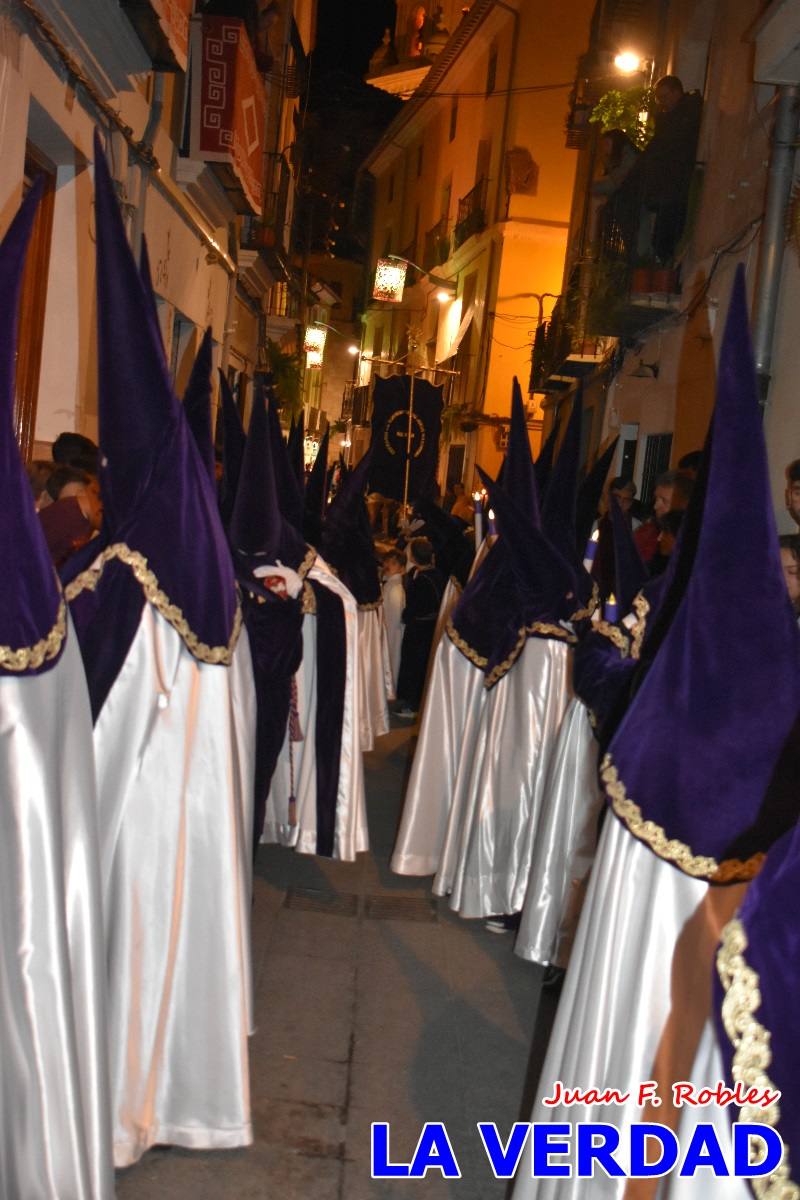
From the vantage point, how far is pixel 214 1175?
3.51 m

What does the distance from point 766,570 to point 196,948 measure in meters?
2.07

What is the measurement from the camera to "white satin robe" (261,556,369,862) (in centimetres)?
609

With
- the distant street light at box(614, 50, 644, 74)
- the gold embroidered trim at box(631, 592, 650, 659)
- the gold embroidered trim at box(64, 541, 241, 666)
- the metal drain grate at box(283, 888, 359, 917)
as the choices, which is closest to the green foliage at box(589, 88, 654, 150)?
the distant street light at box(614, 50, 644, 74)

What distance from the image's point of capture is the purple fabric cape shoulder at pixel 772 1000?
1.67 meters

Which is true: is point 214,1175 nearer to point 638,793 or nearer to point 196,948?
point 196,948

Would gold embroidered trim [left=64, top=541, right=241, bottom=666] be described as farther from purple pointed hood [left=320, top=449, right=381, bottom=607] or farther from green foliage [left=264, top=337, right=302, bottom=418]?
green foliage [left=264, top=337, right=302, bottom=418]

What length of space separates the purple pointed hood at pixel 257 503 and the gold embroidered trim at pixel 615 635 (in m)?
1.42

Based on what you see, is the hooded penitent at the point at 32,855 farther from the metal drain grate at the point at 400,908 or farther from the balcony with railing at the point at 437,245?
the balcony with railing at the point at 437,245

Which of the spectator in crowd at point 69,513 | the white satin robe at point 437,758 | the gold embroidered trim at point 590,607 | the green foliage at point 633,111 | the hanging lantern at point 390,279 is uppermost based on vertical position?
the green foliage at point 633,111

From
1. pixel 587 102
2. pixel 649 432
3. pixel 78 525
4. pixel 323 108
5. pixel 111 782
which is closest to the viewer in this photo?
pixel 111 782

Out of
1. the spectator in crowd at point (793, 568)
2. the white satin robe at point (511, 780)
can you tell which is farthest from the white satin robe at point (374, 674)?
the spectator in crowd at point (793, 568)

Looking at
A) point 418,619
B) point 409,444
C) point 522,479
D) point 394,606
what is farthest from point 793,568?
point 409,444

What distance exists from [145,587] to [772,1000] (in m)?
2.18

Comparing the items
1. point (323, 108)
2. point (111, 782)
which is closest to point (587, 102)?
point (111, 782)
